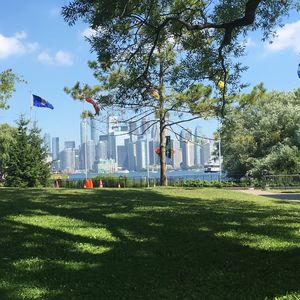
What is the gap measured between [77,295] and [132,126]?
29285 millimetres

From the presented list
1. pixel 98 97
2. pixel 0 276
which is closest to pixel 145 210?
pixel 0 276

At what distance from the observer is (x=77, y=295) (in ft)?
17.4

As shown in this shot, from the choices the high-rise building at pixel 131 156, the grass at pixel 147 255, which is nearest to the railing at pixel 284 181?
the grass at pixel 147 255

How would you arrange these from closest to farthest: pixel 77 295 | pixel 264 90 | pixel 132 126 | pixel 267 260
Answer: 1. pixel 77 295
2. pixel 267 260
3. pixel 264 90
4. pixel 132 126

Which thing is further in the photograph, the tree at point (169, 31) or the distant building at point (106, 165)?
the distant building at point (106, 165)

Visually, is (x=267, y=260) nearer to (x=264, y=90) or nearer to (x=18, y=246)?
(x=18, y=246)

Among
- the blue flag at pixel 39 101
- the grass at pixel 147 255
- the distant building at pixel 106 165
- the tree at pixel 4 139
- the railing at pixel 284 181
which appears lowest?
the grass at pixel 147 255

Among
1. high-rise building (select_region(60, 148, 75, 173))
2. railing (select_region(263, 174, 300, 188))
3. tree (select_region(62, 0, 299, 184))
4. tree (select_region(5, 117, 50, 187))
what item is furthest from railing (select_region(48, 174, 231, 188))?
high-rise building (select_region(60, 148, 75, 173))

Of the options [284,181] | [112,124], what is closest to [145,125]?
[112,124]

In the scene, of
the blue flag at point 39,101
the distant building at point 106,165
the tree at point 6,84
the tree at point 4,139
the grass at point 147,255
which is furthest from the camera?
the distant building at point 106,165

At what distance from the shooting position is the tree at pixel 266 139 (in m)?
39.6

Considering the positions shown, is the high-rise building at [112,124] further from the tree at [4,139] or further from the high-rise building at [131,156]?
the high-rise building at [131,156]

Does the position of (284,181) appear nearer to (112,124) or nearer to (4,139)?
(112,124)

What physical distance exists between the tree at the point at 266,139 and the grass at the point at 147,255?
2499 centimetres
